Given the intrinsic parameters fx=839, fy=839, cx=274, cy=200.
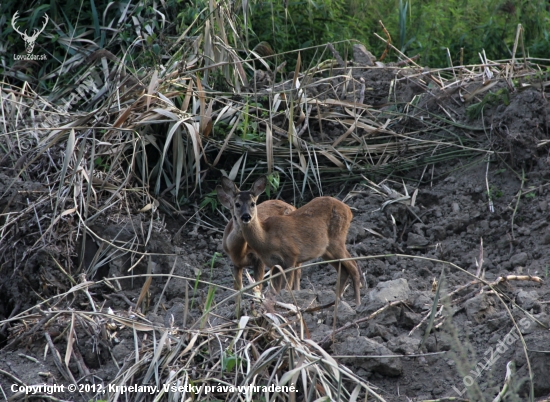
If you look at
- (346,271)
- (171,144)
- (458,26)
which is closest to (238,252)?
(346,271)

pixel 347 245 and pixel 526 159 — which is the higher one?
pixel 526 159

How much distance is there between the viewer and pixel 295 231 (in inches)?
297

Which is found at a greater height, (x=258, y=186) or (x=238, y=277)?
(x=258, y=186)

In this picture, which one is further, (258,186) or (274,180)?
(274,180)

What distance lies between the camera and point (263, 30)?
1030 cm

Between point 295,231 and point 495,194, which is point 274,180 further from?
point 495,194

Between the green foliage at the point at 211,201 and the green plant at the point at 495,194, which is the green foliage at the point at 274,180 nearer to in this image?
the green foliage at the point at 211,201

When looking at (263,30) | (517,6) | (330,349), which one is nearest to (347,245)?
(330,349)

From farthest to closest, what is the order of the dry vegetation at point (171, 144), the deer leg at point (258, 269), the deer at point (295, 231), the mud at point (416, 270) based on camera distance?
1. the deer leg at point (258, 269)
2. the deer at point (295, 231)
3. the dry vegetation at point (171, 144)
4. the mud at point (416, 270)

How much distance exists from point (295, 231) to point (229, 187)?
2.34 ft

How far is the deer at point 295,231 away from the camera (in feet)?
24.1

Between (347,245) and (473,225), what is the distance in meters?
1.23

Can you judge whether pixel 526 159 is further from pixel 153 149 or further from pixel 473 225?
pixel 153 149

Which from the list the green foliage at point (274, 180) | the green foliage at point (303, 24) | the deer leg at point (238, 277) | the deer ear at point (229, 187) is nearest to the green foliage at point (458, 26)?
the green foliage at point (303, 24)
